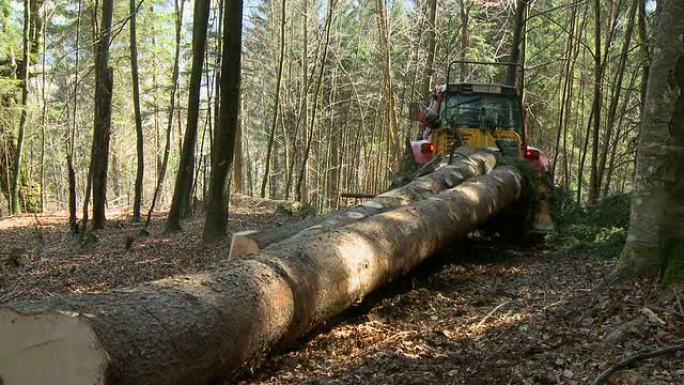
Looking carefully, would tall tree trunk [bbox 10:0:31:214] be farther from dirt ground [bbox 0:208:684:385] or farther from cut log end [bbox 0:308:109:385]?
cut log end [bbox 0:308:109:385]

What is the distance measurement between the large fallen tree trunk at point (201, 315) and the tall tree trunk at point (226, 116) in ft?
14.3

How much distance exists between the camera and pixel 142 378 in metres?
2.66

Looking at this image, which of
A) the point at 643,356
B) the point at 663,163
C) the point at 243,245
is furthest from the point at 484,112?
the point at 643,356

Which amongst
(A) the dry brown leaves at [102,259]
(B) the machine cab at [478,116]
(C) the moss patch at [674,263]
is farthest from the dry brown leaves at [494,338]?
(B) the machine cab at [478,116]

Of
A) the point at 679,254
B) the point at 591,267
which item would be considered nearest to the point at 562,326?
the point at 679,254

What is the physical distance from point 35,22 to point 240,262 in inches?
792

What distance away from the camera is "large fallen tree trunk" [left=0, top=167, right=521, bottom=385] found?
2.55 meters

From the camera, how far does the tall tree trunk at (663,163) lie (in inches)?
154

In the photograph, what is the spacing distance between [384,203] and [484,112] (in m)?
5.04

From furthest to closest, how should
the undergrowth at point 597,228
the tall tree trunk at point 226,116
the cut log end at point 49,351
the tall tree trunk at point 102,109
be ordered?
the tall tree trunk at point 102,109 < the tall tree trunk at point 226,116 < the undergrowth at point 597,228 < the cut log end at point 49,351

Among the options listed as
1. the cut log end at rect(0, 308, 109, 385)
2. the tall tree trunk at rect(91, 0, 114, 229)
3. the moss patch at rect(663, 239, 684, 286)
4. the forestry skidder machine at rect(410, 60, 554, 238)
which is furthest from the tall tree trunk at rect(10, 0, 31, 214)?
the moss patch at rect(663, 239, 684, 286)

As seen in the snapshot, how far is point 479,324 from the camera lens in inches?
179

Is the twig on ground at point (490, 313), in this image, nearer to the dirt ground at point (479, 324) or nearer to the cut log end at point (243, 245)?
the dirt ground at point (479, 324)

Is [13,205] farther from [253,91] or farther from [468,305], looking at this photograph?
[468,305]
